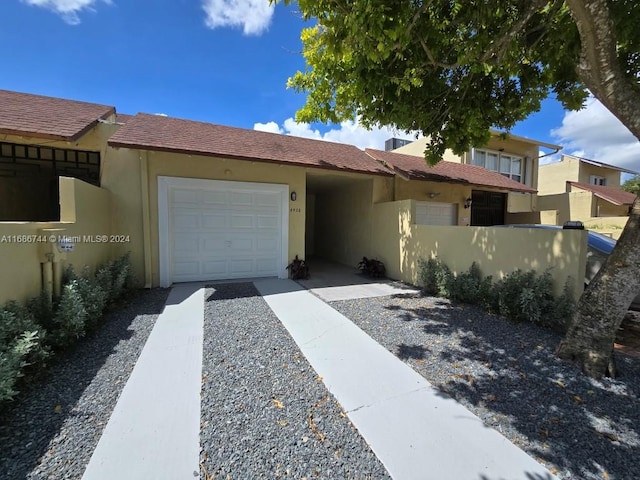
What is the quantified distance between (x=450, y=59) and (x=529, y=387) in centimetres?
520

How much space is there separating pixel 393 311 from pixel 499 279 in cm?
226

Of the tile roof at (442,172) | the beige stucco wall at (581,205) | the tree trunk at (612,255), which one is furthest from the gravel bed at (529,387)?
the beige stucco wall at (581,205)

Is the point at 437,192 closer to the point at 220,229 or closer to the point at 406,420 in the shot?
the point at 220,229

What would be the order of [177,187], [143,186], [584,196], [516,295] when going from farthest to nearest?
[584,196] → [177,187] → [143,186] → [516,295]

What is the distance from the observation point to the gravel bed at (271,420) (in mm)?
2072

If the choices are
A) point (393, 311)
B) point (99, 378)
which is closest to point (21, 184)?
point (99, 378)

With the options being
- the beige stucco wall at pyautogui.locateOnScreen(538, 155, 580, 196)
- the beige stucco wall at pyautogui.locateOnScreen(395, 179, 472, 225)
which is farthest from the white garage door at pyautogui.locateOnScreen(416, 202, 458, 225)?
the beige stucco wall at pyautogui.locateOnScreen(538, 155, 580, 196)

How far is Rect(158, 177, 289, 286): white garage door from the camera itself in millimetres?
7262

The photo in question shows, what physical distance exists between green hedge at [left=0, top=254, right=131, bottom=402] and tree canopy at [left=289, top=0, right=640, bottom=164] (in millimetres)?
4933

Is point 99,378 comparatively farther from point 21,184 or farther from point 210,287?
point 21,184

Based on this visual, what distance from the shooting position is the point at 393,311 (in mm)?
5660

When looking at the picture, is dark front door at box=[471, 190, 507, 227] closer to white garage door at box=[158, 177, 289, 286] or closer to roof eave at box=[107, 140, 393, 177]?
roof eave at box=[107, 140, 393, 177]

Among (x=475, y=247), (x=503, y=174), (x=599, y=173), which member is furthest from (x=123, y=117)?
(x=599, y=173)

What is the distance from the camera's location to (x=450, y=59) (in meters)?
4.84
